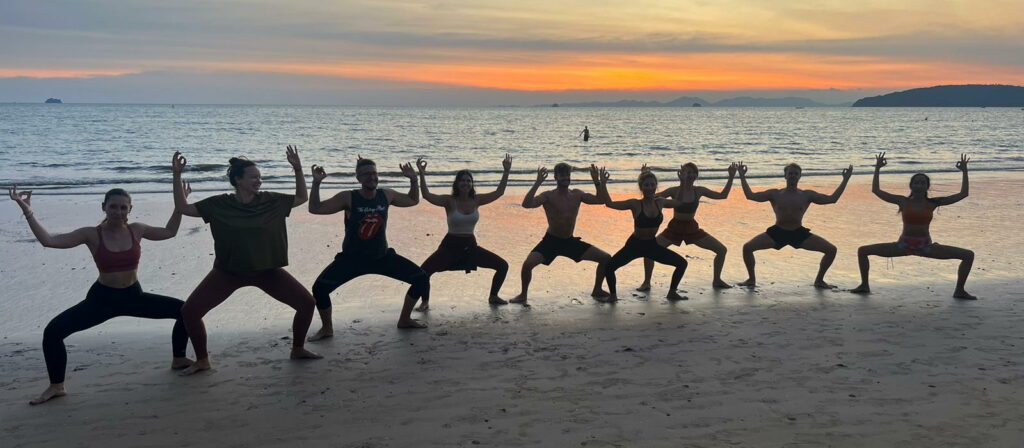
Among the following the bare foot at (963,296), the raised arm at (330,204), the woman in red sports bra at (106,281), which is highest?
the raised arm at (330,204)

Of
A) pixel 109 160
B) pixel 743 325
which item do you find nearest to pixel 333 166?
pixel 109 160

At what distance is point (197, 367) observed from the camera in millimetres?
6773

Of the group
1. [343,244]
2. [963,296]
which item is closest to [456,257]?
[343,244]

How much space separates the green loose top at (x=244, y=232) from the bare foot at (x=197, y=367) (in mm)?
848

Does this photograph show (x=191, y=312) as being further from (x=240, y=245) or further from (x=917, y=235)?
(x=917, y=235)

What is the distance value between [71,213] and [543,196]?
40.7 ft

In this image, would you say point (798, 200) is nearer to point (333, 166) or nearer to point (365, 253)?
point (365, 253)

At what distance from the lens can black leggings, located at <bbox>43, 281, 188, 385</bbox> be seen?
20.1ft

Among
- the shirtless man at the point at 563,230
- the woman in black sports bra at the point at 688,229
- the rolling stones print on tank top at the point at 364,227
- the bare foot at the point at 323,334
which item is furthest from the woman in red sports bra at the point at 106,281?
the woman in black sports bra at the point at 688,229

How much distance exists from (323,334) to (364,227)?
118 cm

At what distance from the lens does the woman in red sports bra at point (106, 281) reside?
6.15 m

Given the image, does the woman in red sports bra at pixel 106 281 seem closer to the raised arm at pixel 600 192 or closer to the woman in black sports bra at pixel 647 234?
the raised arm at pixel 600 192

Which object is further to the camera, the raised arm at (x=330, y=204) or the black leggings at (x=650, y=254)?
the black leggings at (x=650, y=254)

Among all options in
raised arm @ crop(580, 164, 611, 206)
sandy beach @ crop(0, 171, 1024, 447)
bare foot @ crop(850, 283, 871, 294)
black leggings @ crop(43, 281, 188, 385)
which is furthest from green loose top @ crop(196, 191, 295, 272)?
bare foot @ crop(850, 283, 871, 294)
